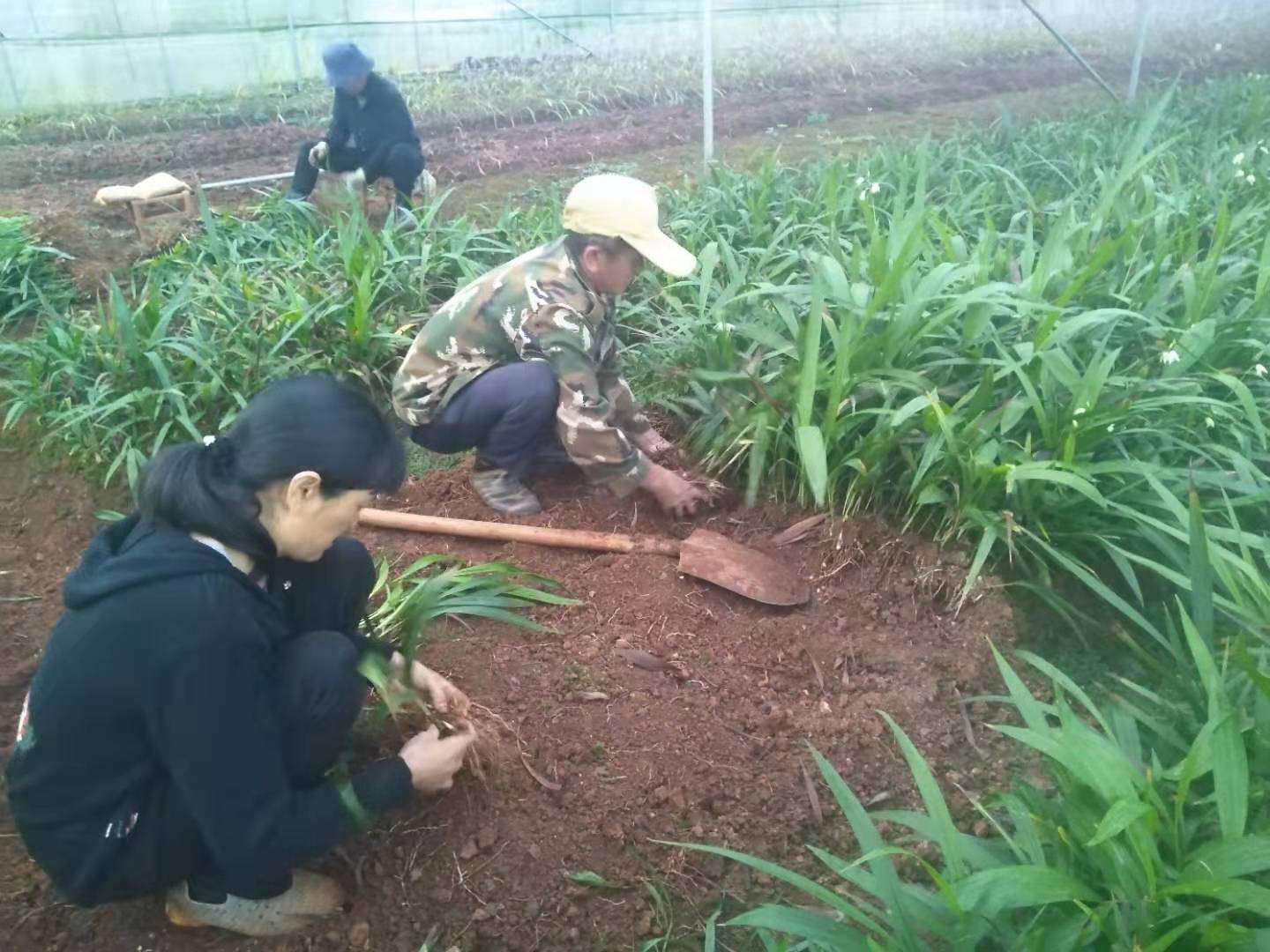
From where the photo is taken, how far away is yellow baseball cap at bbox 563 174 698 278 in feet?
7.88

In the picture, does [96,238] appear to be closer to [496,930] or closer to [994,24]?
[496,930]

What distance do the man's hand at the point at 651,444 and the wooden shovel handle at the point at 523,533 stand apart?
0.33 metres

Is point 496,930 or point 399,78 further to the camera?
point 399,78

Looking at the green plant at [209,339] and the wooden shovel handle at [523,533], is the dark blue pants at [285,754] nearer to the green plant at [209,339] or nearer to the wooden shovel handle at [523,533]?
the wooden shovel handle at [523,533]

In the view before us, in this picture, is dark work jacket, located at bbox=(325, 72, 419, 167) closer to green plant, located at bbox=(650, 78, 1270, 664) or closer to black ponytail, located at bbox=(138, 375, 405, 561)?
green plant, located at bbox=(650, 78, 1270, 664)

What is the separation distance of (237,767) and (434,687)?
1.55 feet

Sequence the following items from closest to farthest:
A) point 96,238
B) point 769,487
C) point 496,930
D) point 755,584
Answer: point 496,930
point 755,584
point 769,487
point 96,238

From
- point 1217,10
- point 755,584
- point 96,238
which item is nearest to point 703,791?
point 755,584

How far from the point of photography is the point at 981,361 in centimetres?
240

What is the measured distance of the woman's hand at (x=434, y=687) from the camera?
5.67ft

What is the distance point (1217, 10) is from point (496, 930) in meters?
8.80

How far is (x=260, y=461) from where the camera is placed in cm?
134

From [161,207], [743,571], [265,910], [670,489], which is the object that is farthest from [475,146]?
[265,910]

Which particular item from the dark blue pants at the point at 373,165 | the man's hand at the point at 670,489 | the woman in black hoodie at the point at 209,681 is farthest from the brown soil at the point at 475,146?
the woman in black hoodie at the point at 209,681
